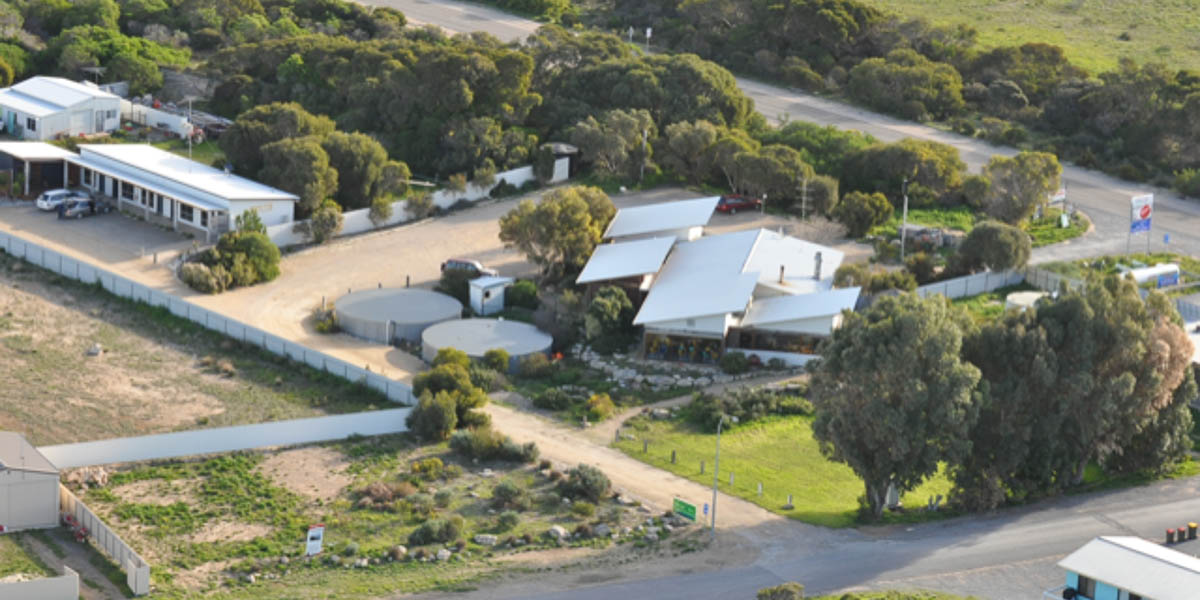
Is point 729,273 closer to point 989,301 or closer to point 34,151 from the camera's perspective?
point 989,301

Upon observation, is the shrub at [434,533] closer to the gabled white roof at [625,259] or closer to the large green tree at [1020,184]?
the gabled white roof at [625,259]

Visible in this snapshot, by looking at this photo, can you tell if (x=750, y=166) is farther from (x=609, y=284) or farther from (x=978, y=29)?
(x=978, y=29)

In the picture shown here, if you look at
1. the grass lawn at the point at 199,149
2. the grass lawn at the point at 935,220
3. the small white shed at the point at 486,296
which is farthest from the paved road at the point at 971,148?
the grass lawn at the point at 199,149

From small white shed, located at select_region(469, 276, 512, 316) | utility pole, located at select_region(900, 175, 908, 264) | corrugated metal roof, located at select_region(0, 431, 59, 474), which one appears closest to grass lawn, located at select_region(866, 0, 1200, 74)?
utility pole, located at select_region(900, 175, 908, 264)

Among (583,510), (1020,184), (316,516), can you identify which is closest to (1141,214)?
(1020,184)

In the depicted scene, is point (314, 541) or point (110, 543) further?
point (314, 541)

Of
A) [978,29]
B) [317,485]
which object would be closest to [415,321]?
[317,485]
